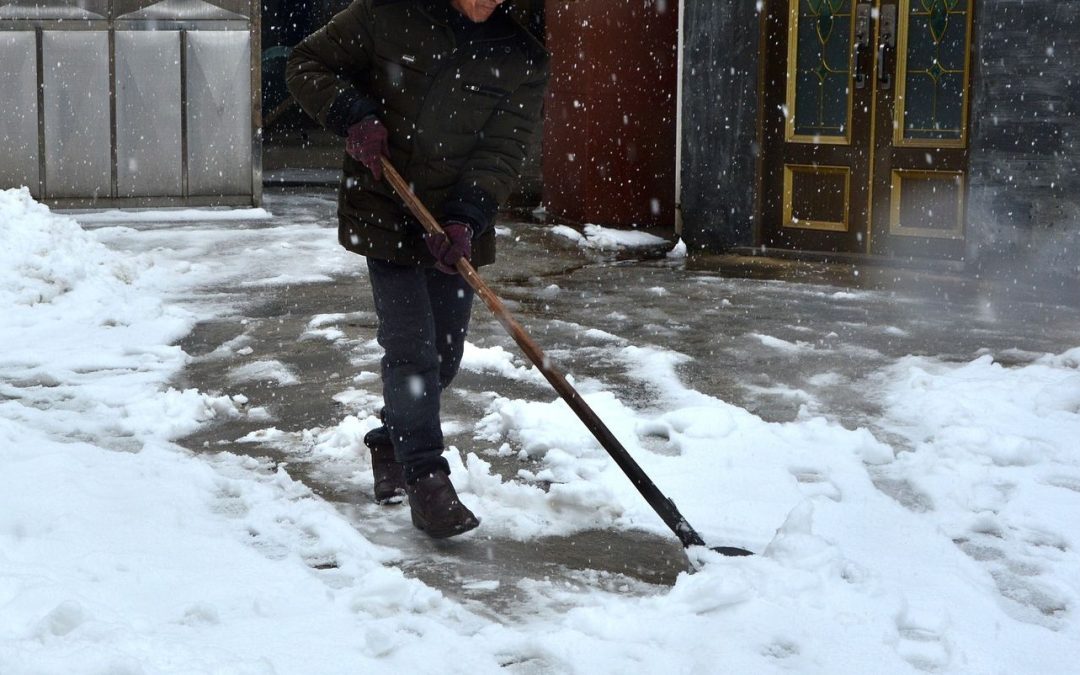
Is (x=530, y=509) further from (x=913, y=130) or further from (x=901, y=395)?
(x=913, y=130)

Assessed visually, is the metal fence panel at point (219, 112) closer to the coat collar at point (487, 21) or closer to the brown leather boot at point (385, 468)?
the brown leather boot at point (385, 468)

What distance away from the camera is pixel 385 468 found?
15.6 feet

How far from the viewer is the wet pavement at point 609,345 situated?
421 centimetres

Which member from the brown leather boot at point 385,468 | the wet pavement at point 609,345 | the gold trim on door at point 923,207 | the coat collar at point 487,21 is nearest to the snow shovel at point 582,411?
the wet pavement at point 609,345

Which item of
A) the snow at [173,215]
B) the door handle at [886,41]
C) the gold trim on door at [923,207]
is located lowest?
the snow at [173,215]

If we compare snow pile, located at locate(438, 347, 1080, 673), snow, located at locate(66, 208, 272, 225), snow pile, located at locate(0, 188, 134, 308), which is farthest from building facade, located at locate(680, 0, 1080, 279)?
snow pile, located at locate(0, 188, 134, 308)

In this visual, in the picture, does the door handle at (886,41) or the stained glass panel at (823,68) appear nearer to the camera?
the door handle at (886,41)

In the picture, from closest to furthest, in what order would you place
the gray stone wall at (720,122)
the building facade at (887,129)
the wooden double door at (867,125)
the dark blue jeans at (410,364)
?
1. the dark blue jeans at (410,364)
2. the building facade at (887,129)
3. the wooden double door at (867,125)
4. the gray stone wall at (720,122)

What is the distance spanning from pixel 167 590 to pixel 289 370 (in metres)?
3.19

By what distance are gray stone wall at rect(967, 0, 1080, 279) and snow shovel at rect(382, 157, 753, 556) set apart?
5.75 metres

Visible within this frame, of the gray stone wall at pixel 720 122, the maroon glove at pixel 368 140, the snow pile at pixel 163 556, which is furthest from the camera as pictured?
the gray stone wall at pixel 720 122

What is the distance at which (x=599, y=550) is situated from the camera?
4.27 m

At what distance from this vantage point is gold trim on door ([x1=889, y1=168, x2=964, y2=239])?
9.87 meters

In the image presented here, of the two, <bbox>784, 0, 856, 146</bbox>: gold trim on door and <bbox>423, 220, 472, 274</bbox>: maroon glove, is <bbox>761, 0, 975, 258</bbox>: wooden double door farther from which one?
<bbox>423, 220, 472, 274</bbox>: maroon glove
